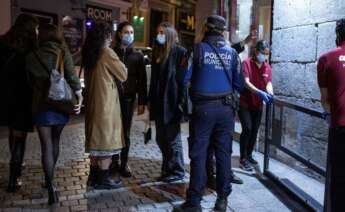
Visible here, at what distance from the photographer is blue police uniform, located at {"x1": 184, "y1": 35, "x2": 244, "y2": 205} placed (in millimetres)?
4500

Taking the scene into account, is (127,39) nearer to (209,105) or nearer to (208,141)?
(209,105)

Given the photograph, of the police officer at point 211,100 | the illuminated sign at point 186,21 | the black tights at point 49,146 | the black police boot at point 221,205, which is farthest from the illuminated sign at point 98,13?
the black police boot at point 221,205

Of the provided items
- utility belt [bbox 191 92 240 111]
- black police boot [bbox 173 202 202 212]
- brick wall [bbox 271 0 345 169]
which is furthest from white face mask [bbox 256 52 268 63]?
black police boot [bbox 173 202 202 212]

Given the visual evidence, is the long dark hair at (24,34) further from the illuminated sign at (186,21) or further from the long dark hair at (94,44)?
the illuminated sign at (186,21)

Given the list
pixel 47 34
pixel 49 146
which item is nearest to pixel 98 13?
pixel 47 34

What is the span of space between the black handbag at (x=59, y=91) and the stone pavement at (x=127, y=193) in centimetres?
105

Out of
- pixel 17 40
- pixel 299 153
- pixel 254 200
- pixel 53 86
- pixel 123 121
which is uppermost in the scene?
pixel 17 40

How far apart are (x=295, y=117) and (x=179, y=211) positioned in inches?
83.1

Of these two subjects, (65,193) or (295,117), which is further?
(295,117)

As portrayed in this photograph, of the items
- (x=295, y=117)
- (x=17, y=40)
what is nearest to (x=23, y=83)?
(x=17, y=40)

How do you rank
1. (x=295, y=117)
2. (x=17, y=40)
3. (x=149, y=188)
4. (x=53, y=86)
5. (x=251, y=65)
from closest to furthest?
(x=53, y=86) → (x=17, y=40) → (x=149, y=188) → (x=295, y=117) → (x=251, y=65)

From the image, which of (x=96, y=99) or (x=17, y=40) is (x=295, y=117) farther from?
(x=17, y=40)

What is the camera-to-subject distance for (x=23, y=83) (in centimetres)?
508

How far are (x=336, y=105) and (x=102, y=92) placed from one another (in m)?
2.46
